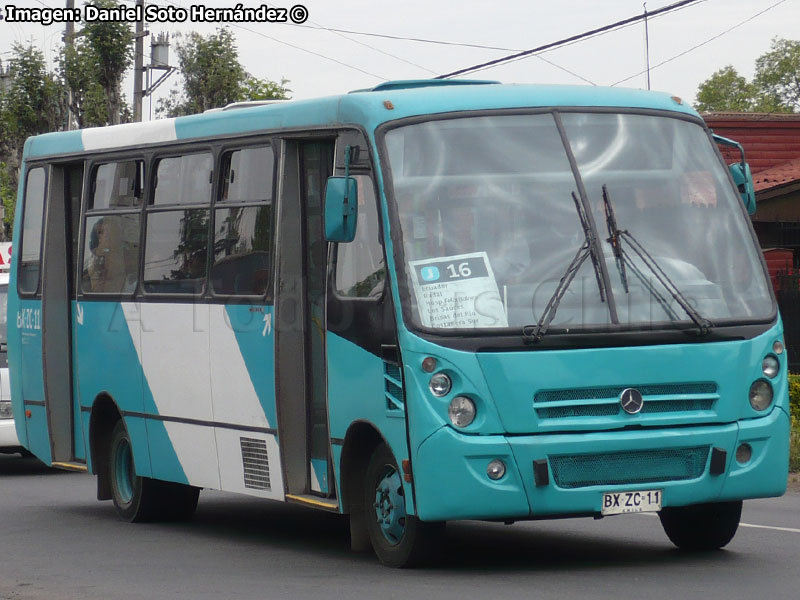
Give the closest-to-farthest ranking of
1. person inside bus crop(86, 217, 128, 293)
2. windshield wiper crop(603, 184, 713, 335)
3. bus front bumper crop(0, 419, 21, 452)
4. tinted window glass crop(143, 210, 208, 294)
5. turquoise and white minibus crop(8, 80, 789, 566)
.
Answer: turquoise and white minibus crop(8, 80, 789, 566)
windshield wiper crop(603, 184, 713, 335)
tinted window glass crop(143, 210, 208, 294)
person inside bus crop(86, 217, 128, 293)
bus front bumper crop(0, 419, 21, 452)

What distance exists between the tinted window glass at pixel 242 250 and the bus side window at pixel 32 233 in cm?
346

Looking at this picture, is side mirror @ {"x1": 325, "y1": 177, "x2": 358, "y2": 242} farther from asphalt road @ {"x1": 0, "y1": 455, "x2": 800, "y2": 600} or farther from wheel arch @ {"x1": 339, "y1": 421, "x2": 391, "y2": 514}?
asphalt road @ {"x1": 0, "y1": 455, "x2": 800, "y2": 600}

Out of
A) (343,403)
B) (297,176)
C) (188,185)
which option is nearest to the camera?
(343,403)

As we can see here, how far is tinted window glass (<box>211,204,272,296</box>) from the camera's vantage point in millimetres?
11352

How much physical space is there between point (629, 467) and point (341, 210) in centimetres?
215

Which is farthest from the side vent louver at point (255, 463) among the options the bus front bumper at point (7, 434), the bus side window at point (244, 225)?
the bus front bumper at point (7, 434)

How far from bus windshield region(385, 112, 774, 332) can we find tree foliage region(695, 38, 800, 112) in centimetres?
7593

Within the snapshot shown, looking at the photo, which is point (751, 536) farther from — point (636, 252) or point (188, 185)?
point (188, 185)

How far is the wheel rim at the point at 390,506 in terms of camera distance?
9891mm

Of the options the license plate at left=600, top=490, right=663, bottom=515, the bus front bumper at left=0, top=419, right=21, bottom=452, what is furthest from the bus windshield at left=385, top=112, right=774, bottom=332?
the bus front bumper at left=0, top=419, right=21, bottom=452

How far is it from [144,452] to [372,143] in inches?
165

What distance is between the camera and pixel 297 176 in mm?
11227

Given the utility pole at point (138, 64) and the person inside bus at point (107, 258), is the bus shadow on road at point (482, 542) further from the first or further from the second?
the utility pole at point (138, 64)

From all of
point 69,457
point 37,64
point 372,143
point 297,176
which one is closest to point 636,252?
point 372,143
